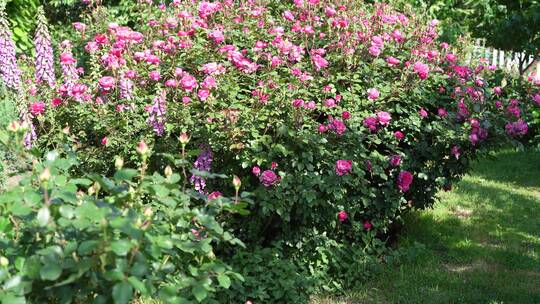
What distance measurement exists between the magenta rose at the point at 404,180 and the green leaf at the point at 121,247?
2.94 m

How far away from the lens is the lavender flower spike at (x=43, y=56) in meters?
4.94

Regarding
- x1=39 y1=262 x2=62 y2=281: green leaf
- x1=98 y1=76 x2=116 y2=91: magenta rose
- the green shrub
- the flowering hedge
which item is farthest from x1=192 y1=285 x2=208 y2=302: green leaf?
x1=98 y1=76 x2=116 y2=91: magenta rose

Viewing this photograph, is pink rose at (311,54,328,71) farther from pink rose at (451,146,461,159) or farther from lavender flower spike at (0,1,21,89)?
lavender flower spike at (0,1,21,89)

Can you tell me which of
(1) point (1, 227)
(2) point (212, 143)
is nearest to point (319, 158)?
(2) point (212, 143)

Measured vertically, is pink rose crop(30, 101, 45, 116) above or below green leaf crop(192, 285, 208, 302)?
below

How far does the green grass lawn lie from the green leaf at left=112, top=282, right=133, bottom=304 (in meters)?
2.43

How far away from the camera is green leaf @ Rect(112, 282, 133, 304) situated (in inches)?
69.9

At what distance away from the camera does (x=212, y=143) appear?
3967 mm

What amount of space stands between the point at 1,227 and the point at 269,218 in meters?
2.22

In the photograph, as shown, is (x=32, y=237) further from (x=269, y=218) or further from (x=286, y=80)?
(x=286, y=80)

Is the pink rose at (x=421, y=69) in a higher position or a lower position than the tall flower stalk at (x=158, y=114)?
higher

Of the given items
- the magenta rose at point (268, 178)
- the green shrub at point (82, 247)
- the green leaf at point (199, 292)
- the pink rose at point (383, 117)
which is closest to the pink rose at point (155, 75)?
the magenta rose at point (268, 178)

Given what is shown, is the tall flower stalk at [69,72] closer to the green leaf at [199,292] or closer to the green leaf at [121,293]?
the green leaf at [199,292]

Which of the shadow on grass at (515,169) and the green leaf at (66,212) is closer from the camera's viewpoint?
the green leaf at (66,212)
